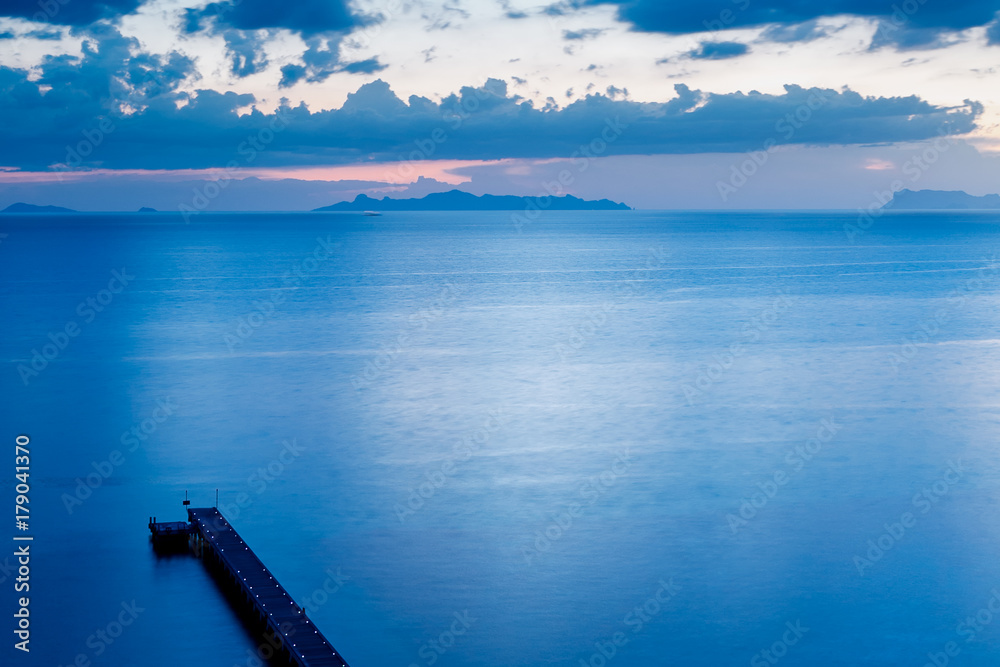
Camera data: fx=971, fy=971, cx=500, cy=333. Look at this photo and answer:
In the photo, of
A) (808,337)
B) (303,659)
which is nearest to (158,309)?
(808,337)

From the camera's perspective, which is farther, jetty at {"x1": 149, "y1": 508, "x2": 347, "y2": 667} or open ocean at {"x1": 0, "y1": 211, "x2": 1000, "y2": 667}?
open ocean at {"x1": 0, "y1": 211, "x2": 1000, "y2": 667}

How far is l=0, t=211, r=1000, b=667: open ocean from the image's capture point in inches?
1252

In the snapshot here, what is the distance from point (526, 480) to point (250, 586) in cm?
1547

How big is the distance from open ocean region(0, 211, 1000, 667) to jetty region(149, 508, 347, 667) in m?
0.78

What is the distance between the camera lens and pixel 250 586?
3197 cm

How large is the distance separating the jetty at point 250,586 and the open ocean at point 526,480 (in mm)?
780

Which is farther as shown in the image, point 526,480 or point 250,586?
point 526,480

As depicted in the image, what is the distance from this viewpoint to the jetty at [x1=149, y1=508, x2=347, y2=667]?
92.9 feet

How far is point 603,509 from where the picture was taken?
41.2 m

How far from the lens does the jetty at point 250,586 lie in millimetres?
28312

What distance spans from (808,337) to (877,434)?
2899cm

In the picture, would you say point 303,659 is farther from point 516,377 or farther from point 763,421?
point 516,377

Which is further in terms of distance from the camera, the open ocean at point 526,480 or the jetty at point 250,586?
the open ocean at point 526,480

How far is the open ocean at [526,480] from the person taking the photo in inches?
1252
